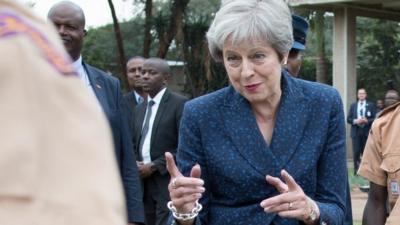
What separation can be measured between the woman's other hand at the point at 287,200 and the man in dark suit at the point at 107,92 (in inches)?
72.7

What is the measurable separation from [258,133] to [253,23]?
1.58 feet

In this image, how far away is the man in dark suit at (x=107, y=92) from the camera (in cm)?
498

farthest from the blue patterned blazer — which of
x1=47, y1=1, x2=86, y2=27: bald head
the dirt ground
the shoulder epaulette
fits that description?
the dirt ground

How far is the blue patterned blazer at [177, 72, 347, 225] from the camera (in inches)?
141

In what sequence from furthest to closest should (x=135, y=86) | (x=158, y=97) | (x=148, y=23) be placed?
(x=148, y=23), (x=135, y=86), (x=158, y=97)

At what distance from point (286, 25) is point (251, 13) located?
0.17 metres

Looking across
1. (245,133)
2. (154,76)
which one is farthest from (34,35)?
(154,76)

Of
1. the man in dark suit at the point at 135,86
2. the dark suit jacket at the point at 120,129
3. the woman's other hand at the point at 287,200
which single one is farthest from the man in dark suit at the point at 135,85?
→ the woman's other hand at the point at 287,200

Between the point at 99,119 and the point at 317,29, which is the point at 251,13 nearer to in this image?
the point at 99,119

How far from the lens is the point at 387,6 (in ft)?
87.8

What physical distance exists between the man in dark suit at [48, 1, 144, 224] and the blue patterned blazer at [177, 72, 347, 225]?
136 cm

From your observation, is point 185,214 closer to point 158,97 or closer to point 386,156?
point 386,156

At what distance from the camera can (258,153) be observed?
142 inches

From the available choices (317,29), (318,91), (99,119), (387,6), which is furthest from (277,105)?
(317,29)
